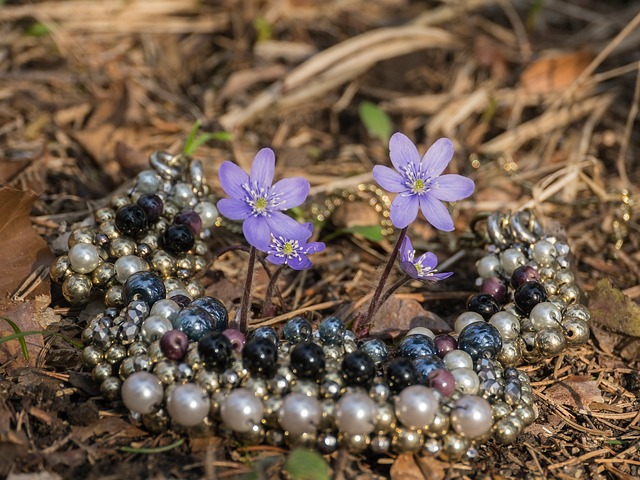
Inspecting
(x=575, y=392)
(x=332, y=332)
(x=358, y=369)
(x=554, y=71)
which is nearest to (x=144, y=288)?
(x=332, y=332)

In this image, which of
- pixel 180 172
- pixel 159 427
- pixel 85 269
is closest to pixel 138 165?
pixel 180 172

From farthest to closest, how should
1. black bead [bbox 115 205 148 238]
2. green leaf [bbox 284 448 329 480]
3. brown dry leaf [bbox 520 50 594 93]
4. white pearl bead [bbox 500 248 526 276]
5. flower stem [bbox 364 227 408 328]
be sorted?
brown dry leaf [bbox 520 50 594 93] < white pearl bead [bbox 500 248 526 276] < black bead [bbox 115 205 148 238] < flower stem [bbox 364 227 408 328] < green leaf [bbox 284 448 329 480]

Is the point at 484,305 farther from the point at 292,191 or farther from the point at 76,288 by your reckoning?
the point at 76,288

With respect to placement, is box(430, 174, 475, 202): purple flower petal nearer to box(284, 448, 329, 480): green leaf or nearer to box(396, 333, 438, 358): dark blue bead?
box(396, 333, 438, 358): dark blue bead

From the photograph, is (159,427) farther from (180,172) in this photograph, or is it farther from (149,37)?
(149,37)

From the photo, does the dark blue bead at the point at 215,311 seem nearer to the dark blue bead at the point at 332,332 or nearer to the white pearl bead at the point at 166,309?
the white pearl bead at the point at 166,309

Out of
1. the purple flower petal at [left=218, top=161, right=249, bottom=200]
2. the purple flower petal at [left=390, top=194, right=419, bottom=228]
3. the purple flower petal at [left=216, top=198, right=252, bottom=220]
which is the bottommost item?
the purple flower petal at [left=390, top=194, right=419, bottom=228]

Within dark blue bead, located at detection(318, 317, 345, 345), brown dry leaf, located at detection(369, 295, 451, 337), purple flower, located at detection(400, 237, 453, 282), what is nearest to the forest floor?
brown dry leaf, located at detection(369, 295, 451, 337)

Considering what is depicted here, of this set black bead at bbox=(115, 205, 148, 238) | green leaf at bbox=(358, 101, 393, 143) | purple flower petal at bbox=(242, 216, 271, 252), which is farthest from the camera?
green leaf at bbox=(358, 101, 393, 143)
